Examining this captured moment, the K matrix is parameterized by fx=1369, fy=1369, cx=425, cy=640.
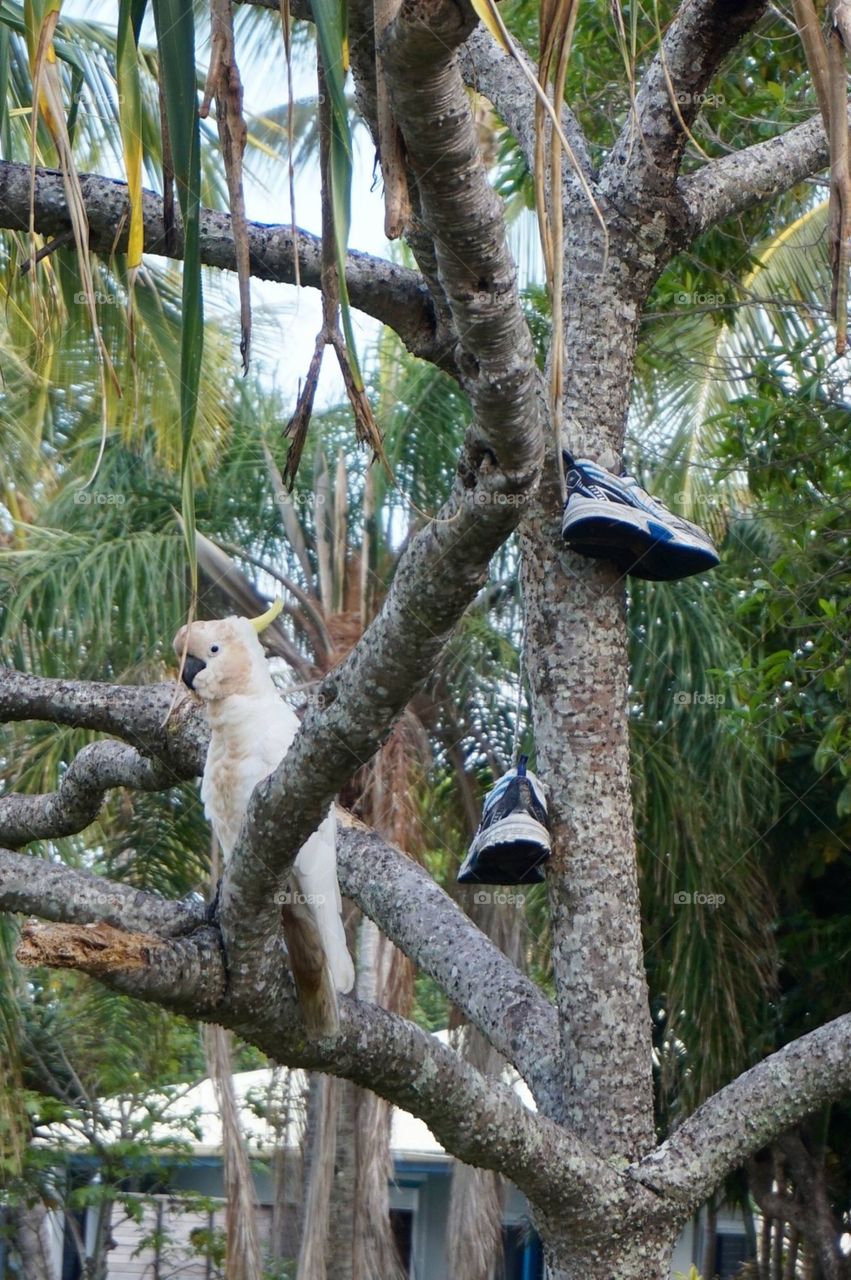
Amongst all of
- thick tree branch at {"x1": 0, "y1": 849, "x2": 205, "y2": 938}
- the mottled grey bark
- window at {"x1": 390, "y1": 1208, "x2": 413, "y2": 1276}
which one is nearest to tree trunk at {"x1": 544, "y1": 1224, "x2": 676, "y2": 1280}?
the mottled grey bark

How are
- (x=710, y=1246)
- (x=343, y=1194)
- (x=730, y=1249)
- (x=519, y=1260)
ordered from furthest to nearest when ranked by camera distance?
(x=730, y=1249) → (x=519, y=1260) → (x=710, y=1246) → (x=343, y=1194)

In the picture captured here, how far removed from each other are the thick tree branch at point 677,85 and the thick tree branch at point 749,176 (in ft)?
0.35

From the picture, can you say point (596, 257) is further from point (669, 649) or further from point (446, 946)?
point (669, 649)

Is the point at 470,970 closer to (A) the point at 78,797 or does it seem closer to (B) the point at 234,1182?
(A) the point at 78,797

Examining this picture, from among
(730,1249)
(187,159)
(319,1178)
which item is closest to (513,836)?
(187,159)

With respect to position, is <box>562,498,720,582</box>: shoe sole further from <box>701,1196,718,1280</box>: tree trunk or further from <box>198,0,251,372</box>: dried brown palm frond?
<box>701,1196,718,1280</box>: tree trunk

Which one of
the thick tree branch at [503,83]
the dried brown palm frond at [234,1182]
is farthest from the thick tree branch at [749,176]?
the dried brown palm frond at [234,1182]

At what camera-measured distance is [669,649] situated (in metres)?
6.70

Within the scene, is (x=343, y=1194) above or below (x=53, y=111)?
below

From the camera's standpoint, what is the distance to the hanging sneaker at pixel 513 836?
2.76m

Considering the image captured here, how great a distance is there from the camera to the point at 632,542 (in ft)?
9.12

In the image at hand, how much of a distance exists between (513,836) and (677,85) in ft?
5.54

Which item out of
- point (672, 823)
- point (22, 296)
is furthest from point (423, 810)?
point (22, 296)

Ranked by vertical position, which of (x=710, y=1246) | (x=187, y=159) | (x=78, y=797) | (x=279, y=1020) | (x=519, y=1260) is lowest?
(x=519, y=1260)
